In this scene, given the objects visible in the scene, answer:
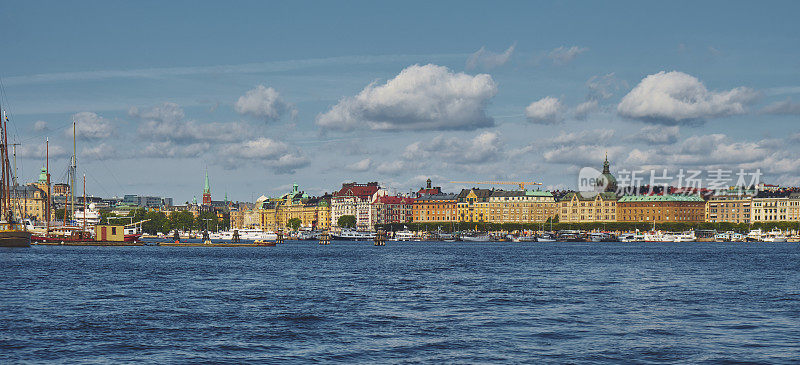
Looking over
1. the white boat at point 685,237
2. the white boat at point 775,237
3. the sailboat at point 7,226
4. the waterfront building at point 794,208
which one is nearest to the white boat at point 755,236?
the white boat at point 775,237

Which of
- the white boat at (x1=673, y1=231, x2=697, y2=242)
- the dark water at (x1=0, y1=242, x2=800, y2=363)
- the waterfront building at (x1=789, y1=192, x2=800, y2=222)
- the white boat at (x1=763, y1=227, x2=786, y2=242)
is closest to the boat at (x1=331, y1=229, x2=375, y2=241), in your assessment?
the white boat at (x1=673, y1=231, x2=697, y2=242)

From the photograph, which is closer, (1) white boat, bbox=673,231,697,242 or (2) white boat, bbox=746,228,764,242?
(1) white boat, bbox=673,231,697,242

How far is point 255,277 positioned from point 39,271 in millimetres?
12132

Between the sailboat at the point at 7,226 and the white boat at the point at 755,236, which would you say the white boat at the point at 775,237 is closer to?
the white boat at the point at 755,236

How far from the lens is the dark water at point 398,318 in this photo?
22312 millimetres

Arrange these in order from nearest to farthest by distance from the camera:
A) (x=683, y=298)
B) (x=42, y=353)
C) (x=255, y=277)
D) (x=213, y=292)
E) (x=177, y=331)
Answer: (x=42, y=353)
(x=177, y=331)
(x=683, y=298)
(x=213, y=292)
(x=255, y=277)

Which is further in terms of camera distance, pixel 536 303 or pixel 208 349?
pixel 536 303

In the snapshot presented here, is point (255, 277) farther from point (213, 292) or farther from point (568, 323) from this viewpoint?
point (568, 323)

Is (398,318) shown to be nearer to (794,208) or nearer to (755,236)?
(755,236)

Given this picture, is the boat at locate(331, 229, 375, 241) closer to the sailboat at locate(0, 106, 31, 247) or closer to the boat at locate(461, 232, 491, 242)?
the boat at locate(461, 232, 491, 242)

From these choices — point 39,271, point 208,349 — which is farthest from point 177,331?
point 39,271

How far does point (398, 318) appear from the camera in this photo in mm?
28875

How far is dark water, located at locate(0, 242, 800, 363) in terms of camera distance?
2231 cm

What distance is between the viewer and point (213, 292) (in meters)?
38.3
